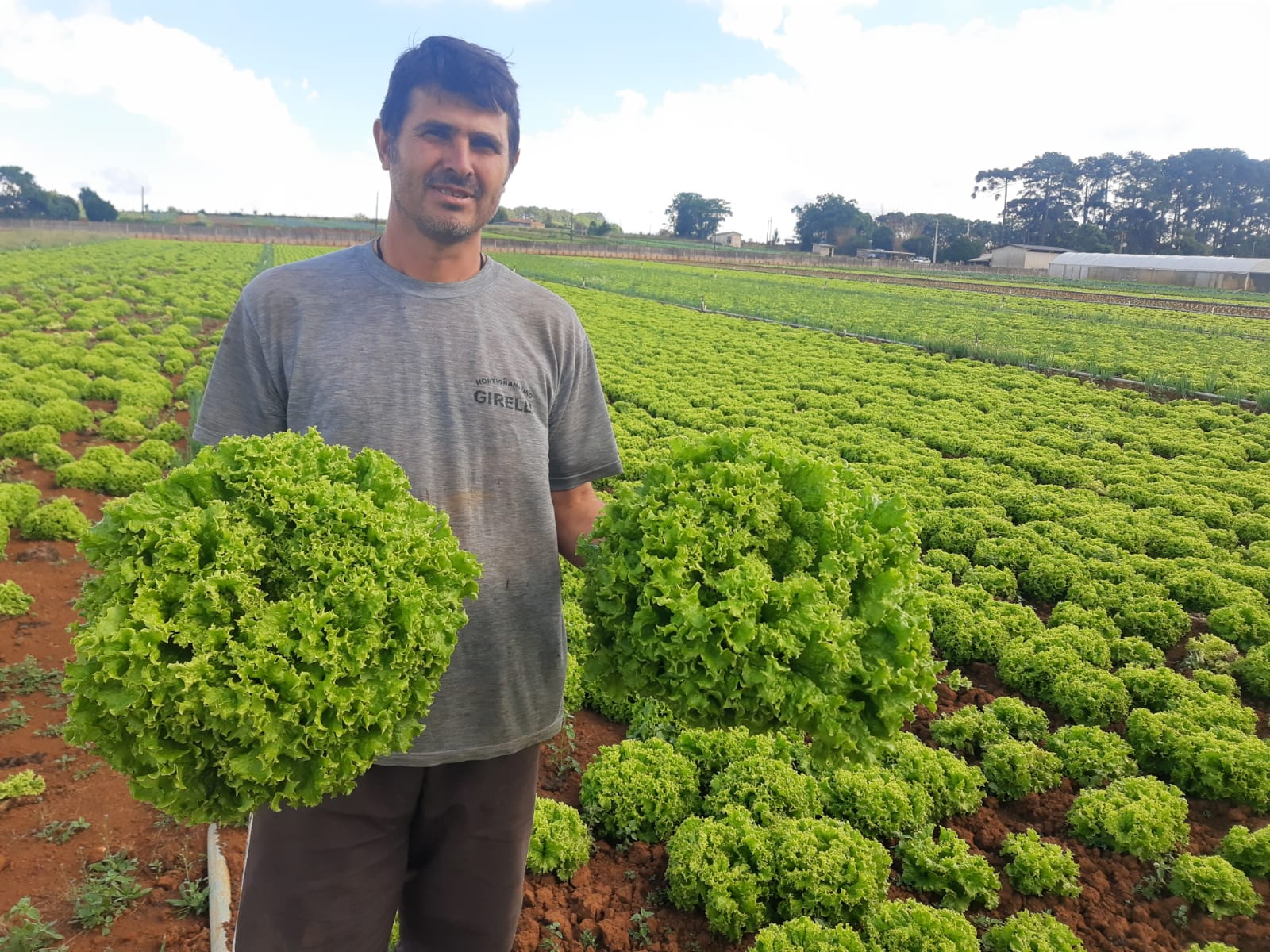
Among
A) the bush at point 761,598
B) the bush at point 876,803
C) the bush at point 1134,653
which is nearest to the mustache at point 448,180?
the bush at point 761,598

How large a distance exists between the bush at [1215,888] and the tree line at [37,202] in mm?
116523

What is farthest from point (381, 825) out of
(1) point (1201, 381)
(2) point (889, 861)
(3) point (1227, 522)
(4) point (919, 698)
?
(1) point (1201, 381)

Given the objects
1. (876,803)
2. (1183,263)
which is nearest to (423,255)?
(876,803)

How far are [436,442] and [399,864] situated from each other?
1721 millimetres

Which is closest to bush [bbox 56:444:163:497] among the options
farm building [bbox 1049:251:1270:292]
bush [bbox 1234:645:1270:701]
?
bush [bbox 1234:645:1270:701]

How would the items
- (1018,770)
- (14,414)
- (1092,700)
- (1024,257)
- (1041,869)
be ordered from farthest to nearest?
1. (1024,257)
2. (14,414)
3. (1092,700)
4. (1018,770)
5. (1041,869)

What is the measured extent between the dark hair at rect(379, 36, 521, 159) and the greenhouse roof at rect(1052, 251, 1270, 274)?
8835cm

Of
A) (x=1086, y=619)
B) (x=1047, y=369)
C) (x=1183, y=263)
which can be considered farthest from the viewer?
(x=1183, y=263)

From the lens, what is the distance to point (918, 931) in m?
4.64

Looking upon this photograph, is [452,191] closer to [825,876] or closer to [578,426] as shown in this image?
[578,426]

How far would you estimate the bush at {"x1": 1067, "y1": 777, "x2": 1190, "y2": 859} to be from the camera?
5730 millimetres

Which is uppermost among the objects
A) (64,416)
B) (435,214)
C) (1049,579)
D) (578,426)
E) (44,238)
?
(44,238)

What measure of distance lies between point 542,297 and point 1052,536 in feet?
Answer: 33.4

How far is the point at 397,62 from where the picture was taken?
3105 mm
